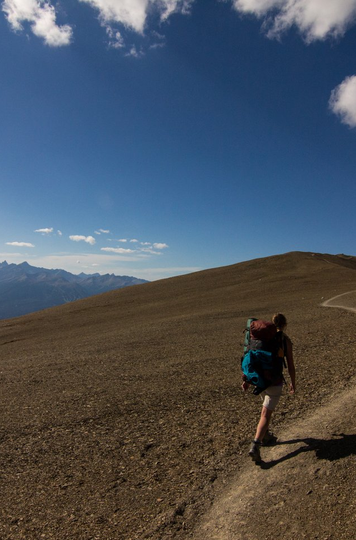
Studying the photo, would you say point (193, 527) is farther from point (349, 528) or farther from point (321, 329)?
point (321, 329)

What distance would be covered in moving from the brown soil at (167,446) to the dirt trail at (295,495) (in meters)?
0.01

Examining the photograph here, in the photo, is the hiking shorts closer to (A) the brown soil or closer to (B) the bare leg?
(B) the bare leg

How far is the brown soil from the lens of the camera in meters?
4.16

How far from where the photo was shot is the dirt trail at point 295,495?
373 cm

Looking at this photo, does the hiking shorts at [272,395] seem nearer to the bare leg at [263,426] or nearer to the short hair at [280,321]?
the bare leg at [263,426]

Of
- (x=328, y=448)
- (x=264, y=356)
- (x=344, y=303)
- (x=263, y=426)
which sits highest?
(x=344, y=303)

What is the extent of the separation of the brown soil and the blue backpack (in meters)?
1.17

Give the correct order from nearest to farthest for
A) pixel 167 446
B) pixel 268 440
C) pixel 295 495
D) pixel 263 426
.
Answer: pixel 295 495
pixel 263 426
pixel 268 440
pixel 167 446

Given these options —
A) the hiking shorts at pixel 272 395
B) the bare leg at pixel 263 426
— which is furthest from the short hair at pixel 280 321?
the bare leg at pixel 263 426

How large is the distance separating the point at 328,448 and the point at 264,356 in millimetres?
1651

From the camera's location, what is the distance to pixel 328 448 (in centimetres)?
514

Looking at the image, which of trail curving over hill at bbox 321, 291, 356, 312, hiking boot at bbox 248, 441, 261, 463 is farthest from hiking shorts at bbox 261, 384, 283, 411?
trail curving over hill at bbox 321, 291, 356, 312

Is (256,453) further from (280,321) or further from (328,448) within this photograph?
(280,321)

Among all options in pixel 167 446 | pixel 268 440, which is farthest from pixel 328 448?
pixel 167 446
